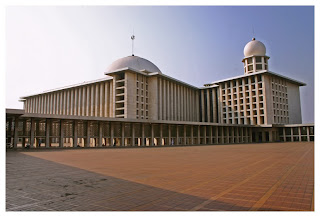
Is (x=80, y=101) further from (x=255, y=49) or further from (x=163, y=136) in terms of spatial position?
(x=255, y=49)

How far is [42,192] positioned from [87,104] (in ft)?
169

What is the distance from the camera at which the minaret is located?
61.3 meters

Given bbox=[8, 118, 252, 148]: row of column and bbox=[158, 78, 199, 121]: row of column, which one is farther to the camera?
bbox=[158, 78, 199, 121]: row of column

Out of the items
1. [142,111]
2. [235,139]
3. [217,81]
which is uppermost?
[217,81]

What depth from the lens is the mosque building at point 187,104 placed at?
45.0m

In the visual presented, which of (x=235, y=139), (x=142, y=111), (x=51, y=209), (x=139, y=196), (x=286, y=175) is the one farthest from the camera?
(x=235, y=139)

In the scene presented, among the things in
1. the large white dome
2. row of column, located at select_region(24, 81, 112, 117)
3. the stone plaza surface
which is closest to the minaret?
the large white dome

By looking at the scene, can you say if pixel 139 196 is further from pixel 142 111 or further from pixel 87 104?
pixel 87 104

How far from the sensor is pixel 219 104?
63.3 metres

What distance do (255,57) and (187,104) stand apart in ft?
70.2

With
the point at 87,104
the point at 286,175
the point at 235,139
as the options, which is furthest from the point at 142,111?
the point at 286,175

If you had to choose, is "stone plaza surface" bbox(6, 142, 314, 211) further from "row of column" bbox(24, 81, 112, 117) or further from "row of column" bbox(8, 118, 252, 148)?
"row of column" bbox(24, 81, 112, 117)

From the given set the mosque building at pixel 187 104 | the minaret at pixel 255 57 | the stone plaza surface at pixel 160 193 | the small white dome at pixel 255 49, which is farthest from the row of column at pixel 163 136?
the stone plaza surface at pixel 160 193

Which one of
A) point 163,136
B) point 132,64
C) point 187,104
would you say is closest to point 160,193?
point 163,136
